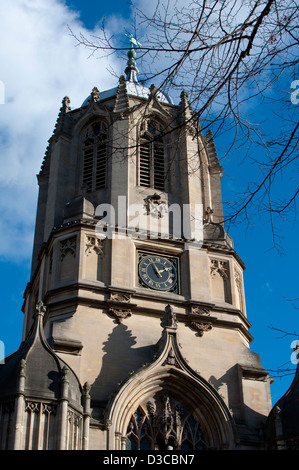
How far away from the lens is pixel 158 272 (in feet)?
85.0

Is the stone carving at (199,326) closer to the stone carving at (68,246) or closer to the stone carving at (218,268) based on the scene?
the stone carving at (218,268)

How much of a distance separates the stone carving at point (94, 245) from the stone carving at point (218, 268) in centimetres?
385

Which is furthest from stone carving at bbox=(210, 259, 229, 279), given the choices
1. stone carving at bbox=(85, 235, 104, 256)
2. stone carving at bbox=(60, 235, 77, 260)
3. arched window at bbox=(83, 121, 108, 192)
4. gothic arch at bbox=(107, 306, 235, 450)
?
arched window at bbox=(83, 121, 108, 192)

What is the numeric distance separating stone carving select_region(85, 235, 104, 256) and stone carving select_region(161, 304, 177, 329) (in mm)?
3382

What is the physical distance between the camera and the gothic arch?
22172mm

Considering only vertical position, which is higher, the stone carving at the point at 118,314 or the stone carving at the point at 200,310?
the stone carving at the point at 200,310

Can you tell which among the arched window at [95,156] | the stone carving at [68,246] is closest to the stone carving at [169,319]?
the stone carving at [68,246]

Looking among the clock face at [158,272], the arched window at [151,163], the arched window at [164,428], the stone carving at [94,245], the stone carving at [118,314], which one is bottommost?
the arched window at [164,428]

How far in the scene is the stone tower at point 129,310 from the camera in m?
20.5

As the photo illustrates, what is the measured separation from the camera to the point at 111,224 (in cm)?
2638

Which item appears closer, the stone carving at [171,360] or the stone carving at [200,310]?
the stone carving at [171,360]

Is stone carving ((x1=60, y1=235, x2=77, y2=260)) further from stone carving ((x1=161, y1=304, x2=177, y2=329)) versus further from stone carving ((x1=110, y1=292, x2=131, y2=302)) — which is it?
stone carving ((x1=161, y1=304, x2=177, y2=329))

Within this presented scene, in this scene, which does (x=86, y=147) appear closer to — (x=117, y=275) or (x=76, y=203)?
(x=76, y=203)

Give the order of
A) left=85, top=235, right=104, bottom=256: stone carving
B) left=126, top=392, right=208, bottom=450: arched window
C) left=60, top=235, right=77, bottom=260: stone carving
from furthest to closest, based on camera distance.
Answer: left=60, top=235, right=77, bottom=260: stone carving → left=85, top=235, right=104, bottom=256: stone carving → left=126, top=392, right=208, bottom=450: arched window
